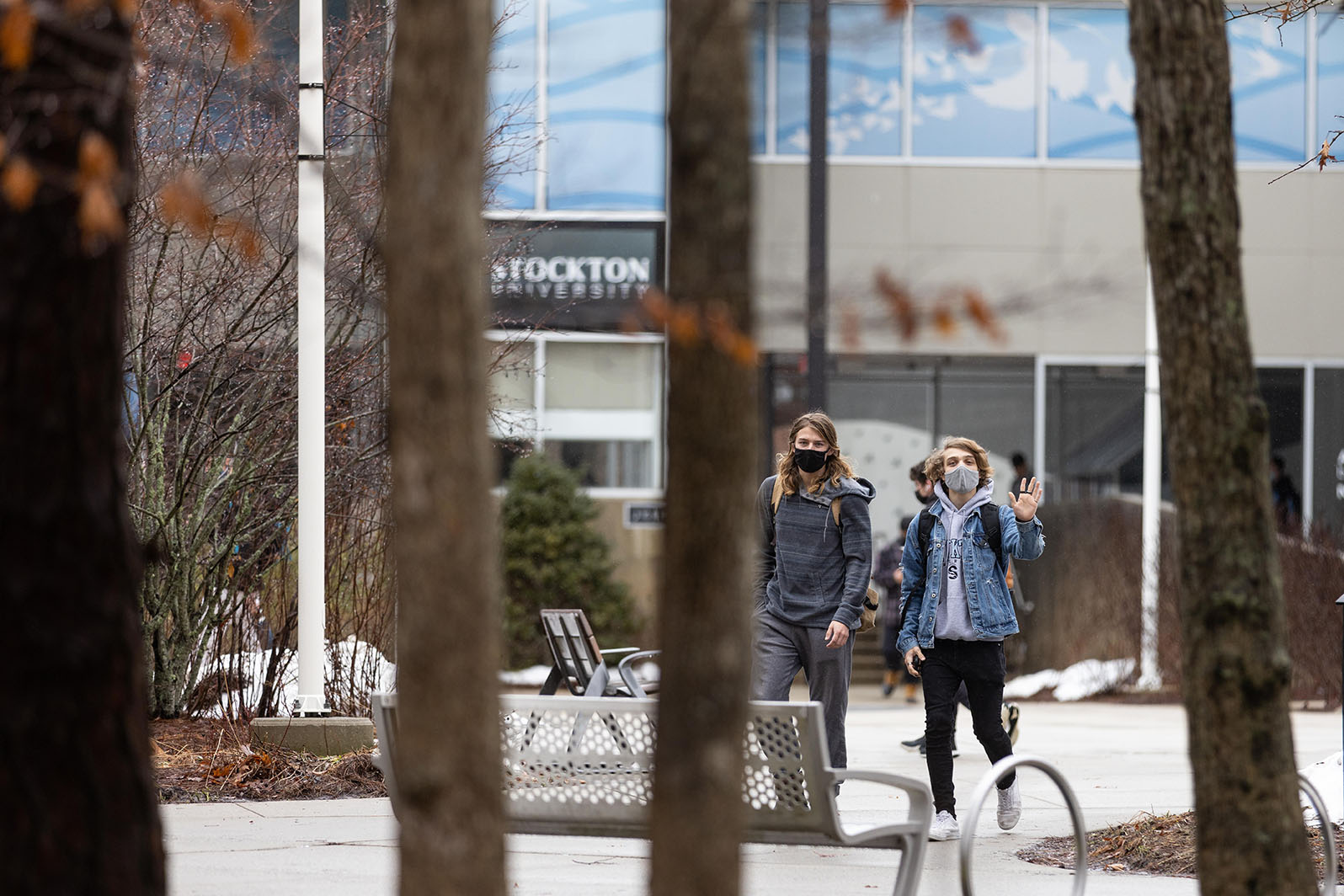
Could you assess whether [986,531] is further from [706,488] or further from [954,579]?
[706,488]

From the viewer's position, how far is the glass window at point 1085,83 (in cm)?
1925

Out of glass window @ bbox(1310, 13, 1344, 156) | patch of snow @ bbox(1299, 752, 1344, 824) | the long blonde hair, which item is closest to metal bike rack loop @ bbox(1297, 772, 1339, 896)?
patch of snow @ bbox(1299, 752, 1344, 824)

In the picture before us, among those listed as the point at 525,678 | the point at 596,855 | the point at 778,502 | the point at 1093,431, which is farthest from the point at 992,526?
the point at 1093,431

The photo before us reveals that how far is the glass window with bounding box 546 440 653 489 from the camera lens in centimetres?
1888

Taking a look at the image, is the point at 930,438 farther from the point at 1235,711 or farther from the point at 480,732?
the point at 480,732

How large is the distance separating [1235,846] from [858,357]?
1661 millimetres

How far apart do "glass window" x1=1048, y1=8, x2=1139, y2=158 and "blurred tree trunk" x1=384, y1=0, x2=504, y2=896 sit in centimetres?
1751

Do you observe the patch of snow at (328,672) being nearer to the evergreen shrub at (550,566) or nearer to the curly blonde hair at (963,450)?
the curly blonde hair at (963,450)

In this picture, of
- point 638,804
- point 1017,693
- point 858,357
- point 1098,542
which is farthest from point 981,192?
point 858,357

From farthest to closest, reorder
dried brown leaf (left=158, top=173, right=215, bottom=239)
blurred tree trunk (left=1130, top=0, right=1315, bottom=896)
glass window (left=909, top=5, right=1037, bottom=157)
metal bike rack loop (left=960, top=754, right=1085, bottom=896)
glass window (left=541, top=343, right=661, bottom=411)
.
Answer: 1. glass window (left=909, top=5, right=1037, bottom=157)
2. glass window (left=541, top=343, right=661, bottom=411)
3. metal bike rack loop (left=960, top=754, right=1085, bottom=896)
4. blurred tree trunk (left=1130, top=0, right=1315, bottom=896)
5. dried brown leaf (left=158, top=173, right=215, bottom=239)

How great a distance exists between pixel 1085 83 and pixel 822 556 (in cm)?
1366

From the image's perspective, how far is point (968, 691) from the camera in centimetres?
691

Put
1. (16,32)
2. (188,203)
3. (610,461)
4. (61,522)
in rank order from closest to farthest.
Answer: (16,32) → (188,203) → (61,522) → (610,461)

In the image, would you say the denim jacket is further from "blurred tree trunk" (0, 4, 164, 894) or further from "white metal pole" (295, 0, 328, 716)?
"blurred tree trunk" (0, 4, 164, 894)
